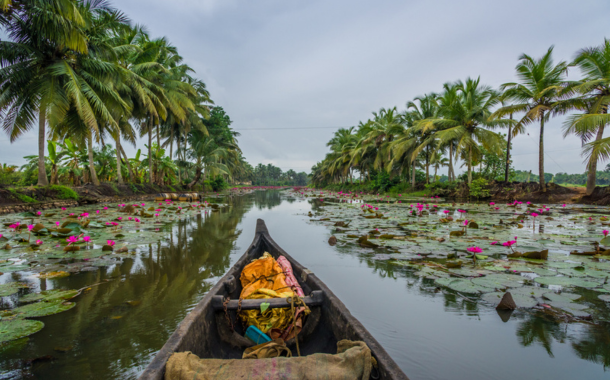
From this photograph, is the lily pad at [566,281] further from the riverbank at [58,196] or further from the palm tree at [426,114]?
the palm tree at [426,114]

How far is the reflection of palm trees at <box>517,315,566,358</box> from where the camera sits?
191 cm

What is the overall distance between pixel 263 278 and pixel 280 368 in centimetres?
121

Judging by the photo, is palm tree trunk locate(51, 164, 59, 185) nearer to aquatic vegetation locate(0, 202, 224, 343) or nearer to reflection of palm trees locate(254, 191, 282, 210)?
reflection of palm trees locate(254, 191, 282, 210)

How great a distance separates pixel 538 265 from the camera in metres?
3.30

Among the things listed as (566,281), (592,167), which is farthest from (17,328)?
(592,167)

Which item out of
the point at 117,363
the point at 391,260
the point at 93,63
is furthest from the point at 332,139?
the point at 117,363

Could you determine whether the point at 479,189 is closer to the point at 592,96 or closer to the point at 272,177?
the point at 592,96

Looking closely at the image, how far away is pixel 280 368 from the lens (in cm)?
120

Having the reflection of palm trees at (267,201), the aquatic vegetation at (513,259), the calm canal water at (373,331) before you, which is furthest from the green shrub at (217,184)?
the calm canal water at (373,331)

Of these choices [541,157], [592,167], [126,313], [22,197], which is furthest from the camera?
[541,157]

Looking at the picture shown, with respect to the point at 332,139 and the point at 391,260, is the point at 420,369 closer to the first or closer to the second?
the point at 391,260

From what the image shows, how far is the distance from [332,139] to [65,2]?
32.7 m

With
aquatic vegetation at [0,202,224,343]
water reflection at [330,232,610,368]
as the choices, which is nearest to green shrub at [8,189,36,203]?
aquatic vegetation at [0,202,224,343]

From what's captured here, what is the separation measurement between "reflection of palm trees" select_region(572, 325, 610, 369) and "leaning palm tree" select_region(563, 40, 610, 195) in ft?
35.5
